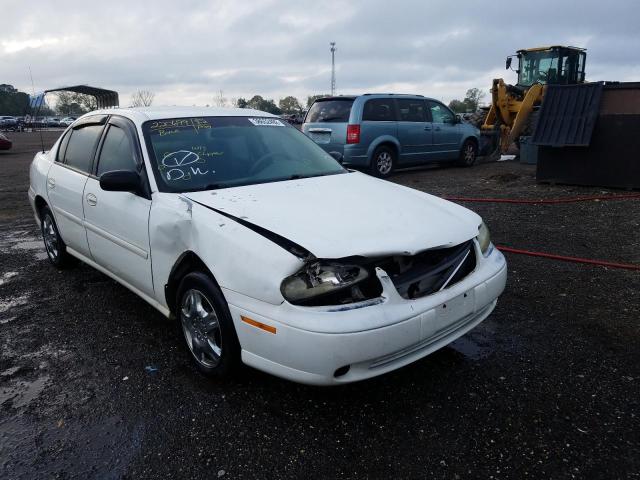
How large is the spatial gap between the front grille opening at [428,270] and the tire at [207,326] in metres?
0.92

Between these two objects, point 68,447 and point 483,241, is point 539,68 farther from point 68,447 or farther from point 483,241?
point 68,447

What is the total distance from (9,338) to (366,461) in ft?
9.27

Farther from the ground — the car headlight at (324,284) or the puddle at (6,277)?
the car headlight at (324,284)

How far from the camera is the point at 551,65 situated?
15281 millimetres

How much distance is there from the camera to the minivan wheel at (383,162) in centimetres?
1078

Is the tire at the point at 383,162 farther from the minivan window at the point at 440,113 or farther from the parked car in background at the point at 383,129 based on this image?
the minivan window at the point at 440,113

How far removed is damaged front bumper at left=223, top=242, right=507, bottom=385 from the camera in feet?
7.66

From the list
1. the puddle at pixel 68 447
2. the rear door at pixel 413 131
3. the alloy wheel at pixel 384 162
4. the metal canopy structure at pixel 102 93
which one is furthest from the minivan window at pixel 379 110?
the puddle at pixel 68 447

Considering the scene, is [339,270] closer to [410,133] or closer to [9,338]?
[9,338]

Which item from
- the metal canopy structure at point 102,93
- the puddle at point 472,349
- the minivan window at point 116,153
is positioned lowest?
the puddle at point 472,349

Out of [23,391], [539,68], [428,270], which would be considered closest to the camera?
[428,270]

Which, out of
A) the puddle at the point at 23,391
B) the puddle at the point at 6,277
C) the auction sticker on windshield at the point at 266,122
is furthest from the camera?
the puddle at the point at 6,277

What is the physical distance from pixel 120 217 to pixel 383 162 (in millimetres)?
8156

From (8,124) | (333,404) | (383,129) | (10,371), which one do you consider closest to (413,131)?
(383,129)
